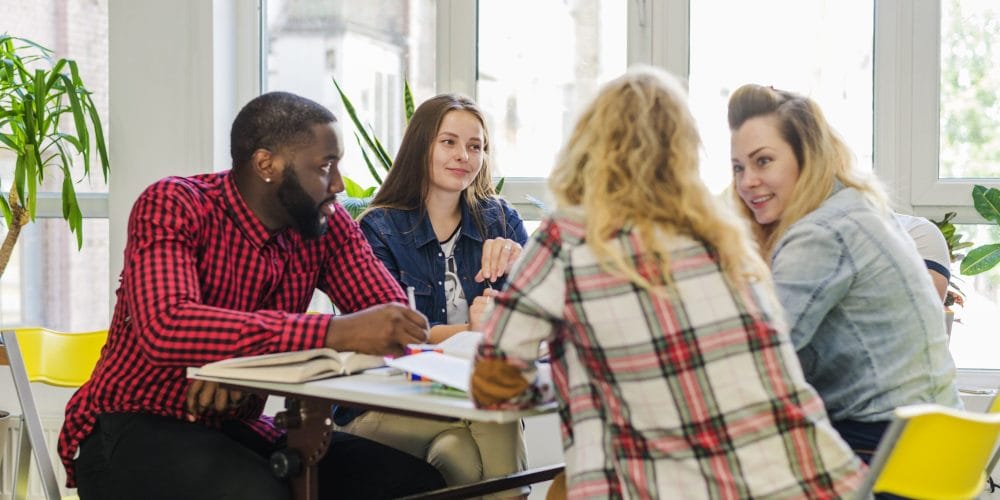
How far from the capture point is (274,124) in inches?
78.7

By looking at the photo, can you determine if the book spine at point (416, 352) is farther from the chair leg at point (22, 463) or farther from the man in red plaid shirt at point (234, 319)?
the chair leg at point (22, 463)

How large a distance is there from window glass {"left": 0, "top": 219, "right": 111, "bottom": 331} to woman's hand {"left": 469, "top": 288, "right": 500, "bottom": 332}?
2.07 metres

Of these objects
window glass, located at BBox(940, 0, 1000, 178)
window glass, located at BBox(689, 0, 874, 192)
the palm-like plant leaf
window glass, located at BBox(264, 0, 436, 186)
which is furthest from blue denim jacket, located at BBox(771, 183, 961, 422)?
the palm-like plant leaf

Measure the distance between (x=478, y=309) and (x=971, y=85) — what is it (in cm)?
203

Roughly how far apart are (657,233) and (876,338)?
59cm

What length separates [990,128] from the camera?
3445mm

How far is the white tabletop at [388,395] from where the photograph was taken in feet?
4.89

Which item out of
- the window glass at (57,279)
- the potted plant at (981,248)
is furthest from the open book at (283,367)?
the window glass at (57,279)

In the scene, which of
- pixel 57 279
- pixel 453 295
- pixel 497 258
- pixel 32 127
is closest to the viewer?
pixel 497 258

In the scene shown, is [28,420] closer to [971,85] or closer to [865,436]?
[865,436]

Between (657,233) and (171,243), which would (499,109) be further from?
(657,233)

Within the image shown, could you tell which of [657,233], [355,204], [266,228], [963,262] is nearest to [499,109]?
[355,204]

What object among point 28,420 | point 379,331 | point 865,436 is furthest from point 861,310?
point 28,420

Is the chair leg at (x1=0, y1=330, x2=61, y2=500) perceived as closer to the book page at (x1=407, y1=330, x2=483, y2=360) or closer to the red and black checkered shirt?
the red and black checkered shirt
